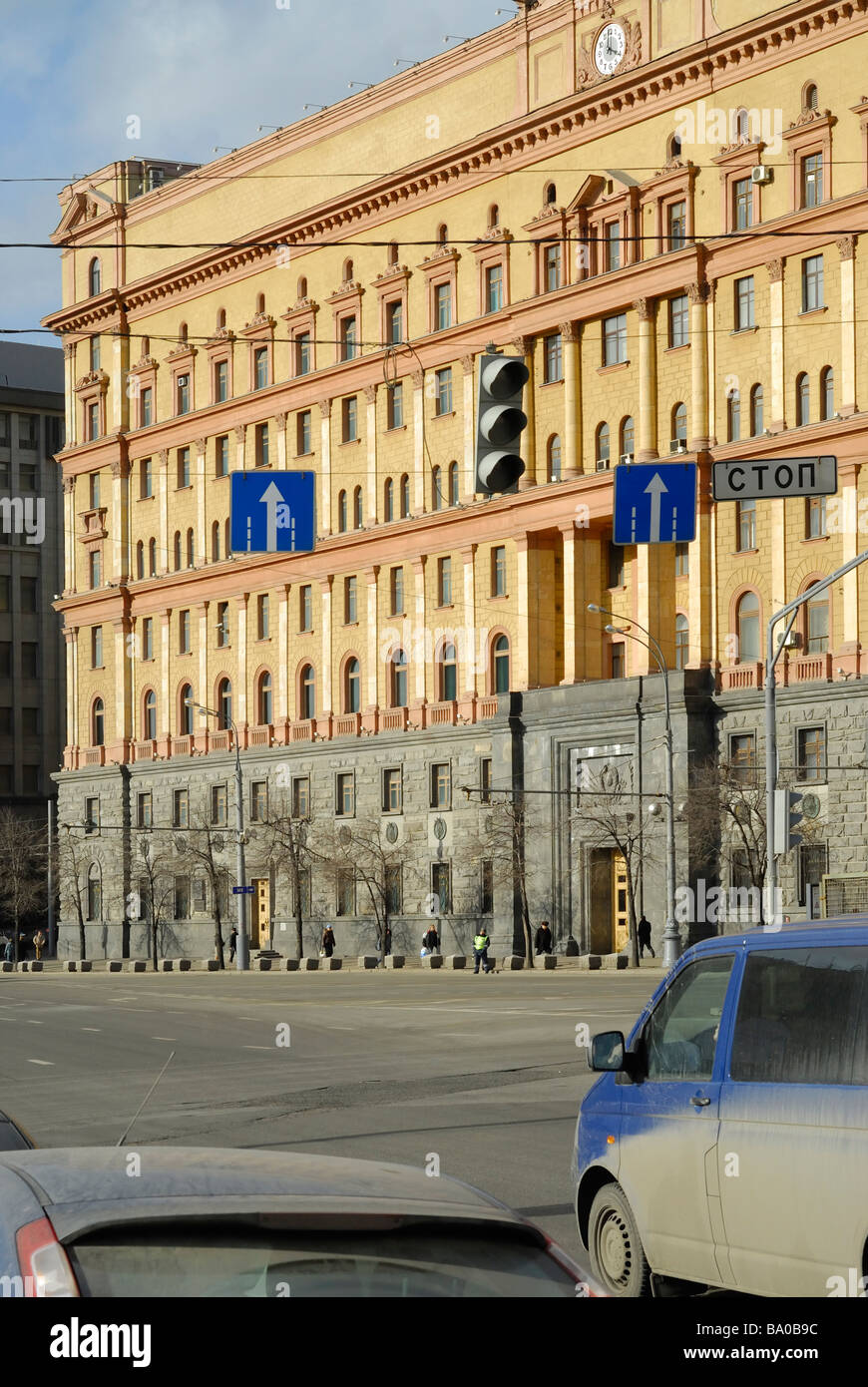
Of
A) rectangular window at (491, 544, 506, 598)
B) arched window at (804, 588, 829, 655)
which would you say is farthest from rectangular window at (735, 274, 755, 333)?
rectangular window at (491, 544, 506, 598)

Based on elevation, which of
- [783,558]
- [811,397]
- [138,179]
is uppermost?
[138,179]

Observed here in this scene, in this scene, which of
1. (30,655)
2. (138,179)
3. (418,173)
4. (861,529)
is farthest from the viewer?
(30,655)

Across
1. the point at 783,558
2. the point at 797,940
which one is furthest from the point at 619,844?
the point at 797,940

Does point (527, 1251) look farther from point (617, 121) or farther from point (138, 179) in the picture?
point (138, 179)

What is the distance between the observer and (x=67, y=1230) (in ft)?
12.7

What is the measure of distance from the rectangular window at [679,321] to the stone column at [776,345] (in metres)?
3.67

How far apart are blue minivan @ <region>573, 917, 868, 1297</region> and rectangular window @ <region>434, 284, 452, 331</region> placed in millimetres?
65235

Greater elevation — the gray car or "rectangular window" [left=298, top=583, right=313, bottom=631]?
"rectangular window" [left=298, top=583, right=313, bottom=631]

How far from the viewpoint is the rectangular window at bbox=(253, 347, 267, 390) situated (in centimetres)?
8188

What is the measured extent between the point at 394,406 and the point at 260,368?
877 centimetres

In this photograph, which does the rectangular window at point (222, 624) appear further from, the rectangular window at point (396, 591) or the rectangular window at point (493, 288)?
the rectangular window at point (493, 288)

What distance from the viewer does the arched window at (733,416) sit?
62344 millimetres

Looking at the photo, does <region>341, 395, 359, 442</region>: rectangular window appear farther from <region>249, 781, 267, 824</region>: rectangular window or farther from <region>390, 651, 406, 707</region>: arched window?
<region>249, 781, 267, 824</region>: rectangular window

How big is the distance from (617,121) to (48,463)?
5633 centimetres
